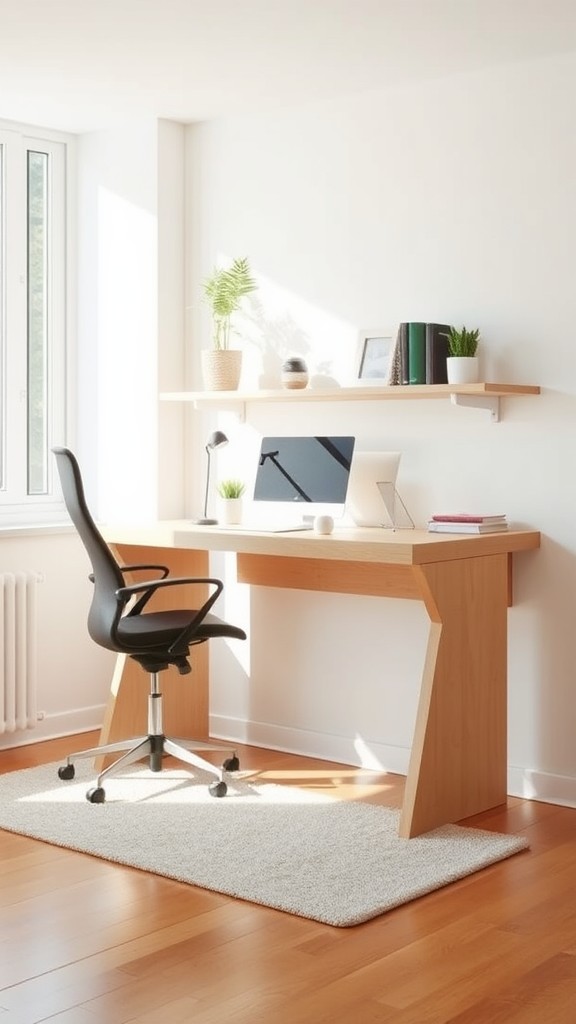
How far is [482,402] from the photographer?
4219mm

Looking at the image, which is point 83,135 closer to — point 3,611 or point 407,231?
point 407,231

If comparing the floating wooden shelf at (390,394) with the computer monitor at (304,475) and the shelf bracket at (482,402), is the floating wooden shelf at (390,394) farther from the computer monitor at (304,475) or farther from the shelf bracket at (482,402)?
the computer monitor at (304,475)

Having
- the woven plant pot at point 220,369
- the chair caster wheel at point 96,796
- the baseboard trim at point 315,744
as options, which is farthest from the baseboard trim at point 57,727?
the woven plant pot at point 220,369

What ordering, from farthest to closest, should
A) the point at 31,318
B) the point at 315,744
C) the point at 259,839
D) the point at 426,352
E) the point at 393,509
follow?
the point at 31,318 < the point at 315,744 < the point at 393,509 < the point at 426,352 < the point at 259,839

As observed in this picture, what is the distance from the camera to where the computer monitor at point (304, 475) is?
451 cm

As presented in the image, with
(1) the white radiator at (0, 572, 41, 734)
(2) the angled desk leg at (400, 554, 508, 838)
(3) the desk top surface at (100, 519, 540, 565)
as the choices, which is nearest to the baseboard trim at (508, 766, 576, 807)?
(2) the angled desk leg at (400, 554, 508, 838)

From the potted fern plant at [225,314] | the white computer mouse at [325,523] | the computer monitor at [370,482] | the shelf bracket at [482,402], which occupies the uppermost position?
the potted fern plant at [225,314]

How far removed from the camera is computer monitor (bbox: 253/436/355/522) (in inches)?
178

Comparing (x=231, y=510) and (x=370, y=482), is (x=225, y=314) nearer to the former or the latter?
(x=231, y=510)

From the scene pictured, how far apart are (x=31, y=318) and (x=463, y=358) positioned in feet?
6.73

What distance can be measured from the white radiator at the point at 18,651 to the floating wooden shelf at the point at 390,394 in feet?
3.03

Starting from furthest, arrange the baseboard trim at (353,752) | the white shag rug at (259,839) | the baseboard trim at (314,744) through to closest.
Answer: the baseboard trim at (314,744) → the baseboard trim at (353,752) → the white shag rug at (259,839)

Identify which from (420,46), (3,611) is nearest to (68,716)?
(3,611)

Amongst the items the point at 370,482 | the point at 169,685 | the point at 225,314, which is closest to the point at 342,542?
the point at 370,482
